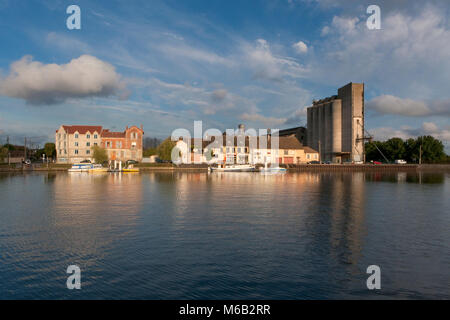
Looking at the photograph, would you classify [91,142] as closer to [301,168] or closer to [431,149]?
[301,168]

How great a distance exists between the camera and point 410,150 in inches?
4328

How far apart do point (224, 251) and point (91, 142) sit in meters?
96.1

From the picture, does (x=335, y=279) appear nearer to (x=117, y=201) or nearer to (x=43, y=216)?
Answer: (x=43, y=216)

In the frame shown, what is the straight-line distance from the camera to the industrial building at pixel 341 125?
339 ft

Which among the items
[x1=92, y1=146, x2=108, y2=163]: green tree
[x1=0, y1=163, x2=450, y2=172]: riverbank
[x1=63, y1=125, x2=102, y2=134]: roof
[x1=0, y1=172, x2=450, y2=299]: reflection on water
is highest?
[x1=63, y1=125, x2=102, y2=134]: roof

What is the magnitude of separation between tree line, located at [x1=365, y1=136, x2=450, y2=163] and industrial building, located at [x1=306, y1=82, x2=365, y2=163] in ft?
41.5

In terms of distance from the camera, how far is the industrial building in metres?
103

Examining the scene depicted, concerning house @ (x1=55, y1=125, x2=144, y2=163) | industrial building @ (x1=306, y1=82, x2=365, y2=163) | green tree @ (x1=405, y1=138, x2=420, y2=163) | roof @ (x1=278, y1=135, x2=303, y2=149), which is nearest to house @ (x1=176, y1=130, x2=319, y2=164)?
roof @ (x1=278, y1=135, x2=303, y2=149)

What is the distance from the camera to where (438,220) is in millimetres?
19609

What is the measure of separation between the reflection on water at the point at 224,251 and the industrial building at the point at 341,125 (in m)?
85.5

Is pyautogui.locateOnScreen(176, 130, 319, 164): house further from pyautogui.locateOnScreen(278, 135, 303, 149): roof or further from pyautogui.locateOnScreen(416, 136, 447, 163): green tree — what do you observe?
pyautogui.locateOnScreen(416, 136, 447, 163): green tree

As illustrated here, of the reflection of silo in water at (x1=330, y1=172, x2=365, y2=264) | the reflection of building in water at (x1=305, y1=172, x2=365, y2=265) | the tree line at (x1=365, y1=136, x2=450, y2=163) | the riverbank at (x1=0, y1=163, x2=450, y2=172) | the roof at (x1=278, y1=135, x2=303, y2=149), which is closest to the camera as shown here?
the reflection of silo in water at (x1=330, y1=172, x2=365, y2=264)

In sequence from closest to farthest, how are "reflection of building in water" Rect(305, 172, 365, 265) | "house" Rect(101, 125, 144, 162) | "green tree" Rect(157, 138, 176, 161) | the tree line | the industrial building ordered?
1. "reflection of building in water" Rect(305, 172, 365, 265)
2. "green tree" Rect(157, 138, 176, 161)
3. "house" Rect(101, 125, 144, 162)
4. the industrial building
5. the tree line

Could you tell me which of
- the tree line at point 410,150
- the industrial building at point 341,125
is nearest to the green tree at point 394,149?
the tree line at point 410,150
